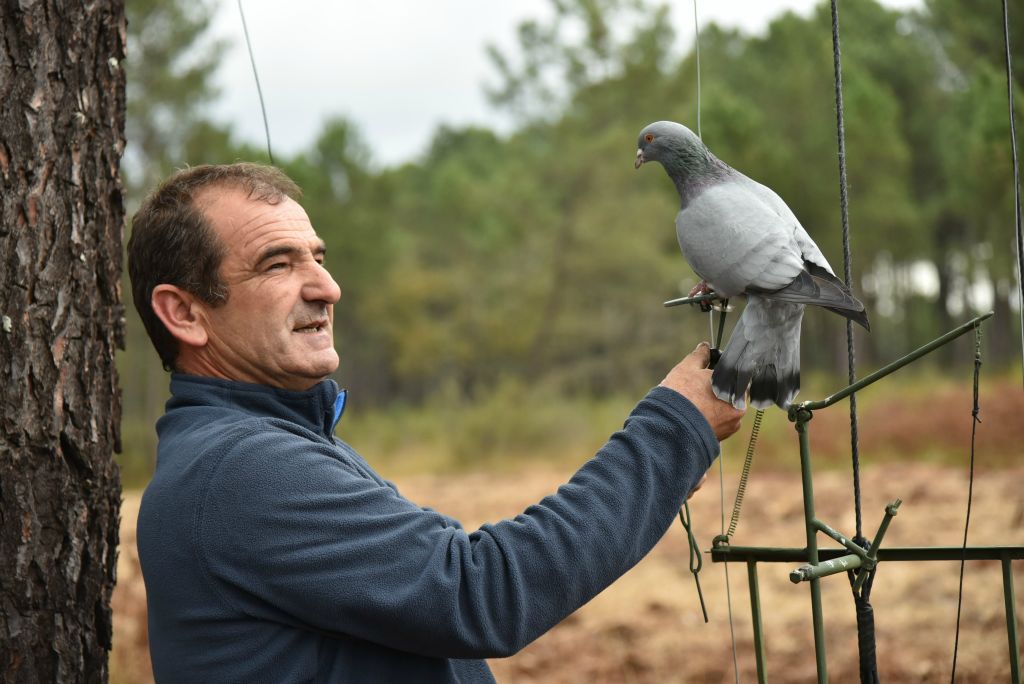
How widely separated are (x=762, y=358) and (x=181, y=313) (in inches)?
38.3

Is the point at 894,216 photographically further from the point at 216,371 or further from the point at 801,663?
the point at 216,371

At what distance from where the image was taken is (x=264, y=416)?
1.59 m

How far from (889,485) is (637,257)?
12.4 m

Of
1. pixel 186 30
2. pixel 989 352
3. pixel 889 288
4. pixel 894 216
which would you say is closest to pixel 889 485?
pixel 989 352

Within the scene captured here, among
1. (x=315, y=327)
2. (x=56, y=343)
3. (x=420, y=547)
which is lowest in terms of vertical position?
(x=420, y=547)

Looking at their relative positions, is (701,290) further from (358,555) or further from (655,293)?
(655,293)

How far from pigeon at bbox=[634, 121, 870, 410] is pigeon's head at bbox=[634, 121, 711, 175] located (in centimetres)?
5

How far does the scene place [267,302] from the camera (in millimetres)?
1634

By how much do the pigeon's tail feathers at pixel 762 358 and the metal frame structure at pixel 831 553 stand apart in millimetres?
55

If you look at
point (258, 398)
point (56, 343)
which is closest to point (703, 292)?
point (258, 398)

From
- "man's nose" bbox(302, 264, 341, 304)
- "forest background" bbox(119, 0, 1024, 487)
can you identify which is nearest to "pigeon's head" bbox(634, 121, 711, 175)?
"man's nose" bbox(302, 264, 341, 304)

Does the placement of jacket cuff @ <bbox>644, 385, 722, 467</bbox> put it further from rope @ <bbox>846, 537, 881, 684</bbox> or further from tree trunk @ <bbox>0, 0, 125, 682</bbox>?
tree trunk @ <bbox>0, 0, 125, 682</bbox>

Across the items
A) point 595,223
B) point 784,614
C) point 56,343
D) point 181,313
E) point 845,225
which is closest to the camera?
point 845,225

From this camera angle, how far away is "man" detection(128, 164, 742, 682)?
1383mm
